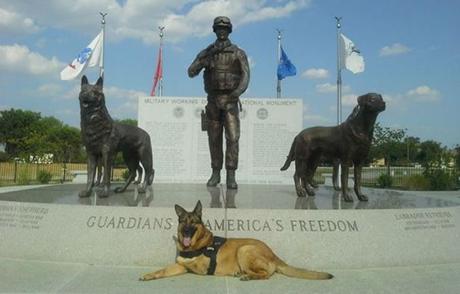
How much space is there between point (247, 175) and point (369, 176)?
19928mm

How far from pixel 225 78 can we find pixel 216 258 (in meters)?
3.84

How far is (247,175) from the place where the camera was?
1686 cm

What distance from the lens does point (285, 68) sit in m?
23.4

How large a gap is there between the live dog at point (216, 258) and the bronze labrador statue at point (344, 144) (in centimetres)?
245

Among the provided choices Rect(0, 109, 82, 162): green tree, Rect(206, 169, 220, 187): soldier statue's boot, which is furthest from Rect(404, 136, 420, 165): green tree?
Rect(206, 169, 220, 187): soldier statue's boot

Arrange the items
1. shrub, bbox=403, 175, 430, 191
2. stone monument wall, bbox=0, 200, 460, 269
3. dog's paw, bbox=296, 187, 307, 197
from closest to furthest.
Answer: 1. stone monument wall, bbox=0, 200, 460, 269
2. dog's paw, bbox=296, 187, 307, 197
3. shrub, bbox=403, 175, 430, 191

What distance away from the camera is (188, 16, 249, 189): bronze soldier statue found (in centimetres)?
779

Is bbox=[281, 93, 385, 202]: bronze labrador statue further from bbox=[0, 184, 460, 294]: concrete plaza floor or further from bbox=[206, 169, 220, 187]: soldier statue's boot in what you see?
bbox=[206, 169, 220, 187]: soldier statue's boot

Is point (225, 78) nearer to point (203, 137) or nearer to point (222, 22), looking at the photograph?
point (222, 22)

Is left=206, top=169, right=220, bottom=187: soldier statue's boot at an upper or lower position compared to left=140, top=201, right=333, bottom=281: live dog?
upper

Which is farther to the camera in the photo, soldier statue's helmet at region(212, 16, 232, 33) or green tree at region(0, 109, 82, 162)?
green tree at region(0, 109, 82, 162)

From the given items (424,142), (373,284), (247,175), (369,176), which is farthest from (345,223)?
(424,142)

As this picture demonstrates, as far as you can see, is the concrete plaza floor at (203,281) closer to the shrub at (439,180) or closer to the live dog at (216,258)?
the live dog at (216,258)

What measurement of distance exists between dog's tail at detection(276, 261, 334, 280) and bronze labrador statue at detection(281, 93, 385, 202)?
2337 millimetres
